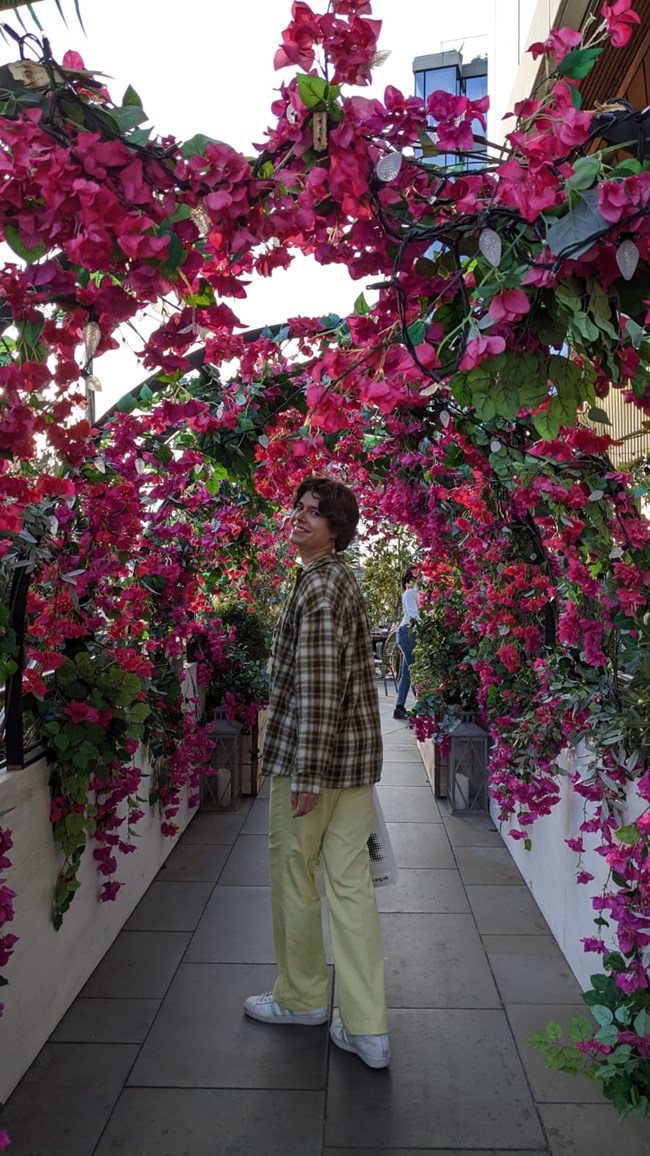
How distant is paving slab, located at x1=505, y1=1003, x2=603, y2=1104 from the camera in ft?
7.89

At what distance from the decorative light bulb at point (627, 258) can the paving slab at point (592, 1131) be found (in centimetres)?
203

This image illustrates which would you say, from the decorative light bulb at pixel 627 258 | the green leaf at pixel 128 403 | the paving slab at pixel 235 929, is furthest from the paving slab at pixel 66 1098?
the green leaf at pixel 128 403

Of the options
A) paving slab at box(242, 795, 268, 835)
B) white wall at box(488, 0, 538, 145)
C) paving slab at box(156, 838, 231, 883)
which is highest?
white wall at box(488, 0, 538, 145)

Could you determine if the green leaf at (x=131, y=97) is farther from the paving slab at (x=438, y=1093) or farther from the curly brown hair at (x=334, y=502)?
the paving slab at (x=438, y=1093)

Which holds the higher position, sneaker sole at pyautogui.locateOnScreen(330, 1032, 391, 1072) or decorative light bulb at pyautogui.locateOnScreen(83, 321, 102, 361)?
decorative light bulb at pyautogui.locateOnScreen(83, 321, 102, 361)

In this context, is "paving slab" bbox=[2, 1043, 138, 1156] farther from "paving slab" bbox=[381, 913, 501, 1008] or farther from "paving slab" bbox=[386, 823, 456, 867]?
"paving slab" bbox=[386, 823, 456, 867]

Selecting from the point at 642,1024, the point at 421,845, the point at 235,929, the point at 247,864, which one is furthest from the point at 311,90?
the point at 421,845

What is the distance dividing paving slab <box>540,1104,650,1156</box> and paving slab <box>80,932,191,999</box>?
1335mm

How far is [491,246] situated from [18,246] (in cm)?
68

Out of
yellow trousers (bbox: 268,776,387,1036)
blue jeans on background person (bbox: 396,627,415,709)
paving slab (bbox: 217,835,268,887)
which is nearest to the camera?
yellow trousers (bbox: 268,776,387,1036)

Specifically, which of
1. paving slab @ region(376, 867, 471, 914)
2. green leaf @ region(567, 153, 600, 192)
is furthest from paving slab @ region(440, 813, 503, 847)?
green leaf @ region(567, 153, 600, 192)

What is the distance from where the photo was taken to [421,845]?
479cm

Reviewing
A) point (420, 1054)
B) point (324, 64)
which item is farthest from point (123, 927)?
point (324, 64)

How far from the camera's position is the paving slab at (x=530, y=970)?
3.01 metres
